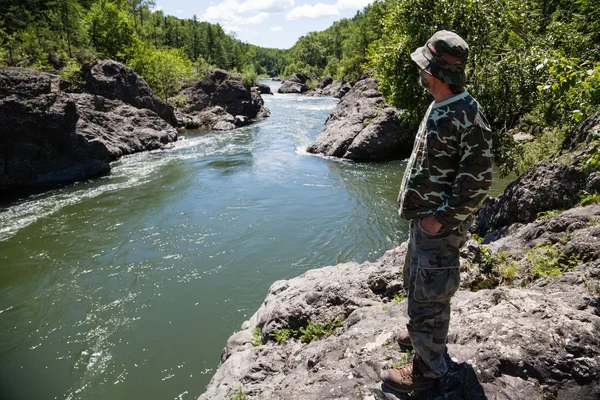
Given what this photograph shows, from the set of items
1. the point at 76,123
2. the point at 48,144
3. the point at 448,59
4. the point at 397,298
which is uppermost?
the point at 448,59

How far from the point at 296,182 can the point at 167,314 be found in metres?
9.32

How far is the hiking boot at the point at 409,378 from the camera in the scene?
2.83m

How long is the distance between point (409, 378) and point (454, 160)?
170 centimetres

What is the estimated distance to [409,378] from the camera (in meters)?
2.87

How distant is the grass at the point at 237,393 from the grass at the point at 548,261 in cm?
356

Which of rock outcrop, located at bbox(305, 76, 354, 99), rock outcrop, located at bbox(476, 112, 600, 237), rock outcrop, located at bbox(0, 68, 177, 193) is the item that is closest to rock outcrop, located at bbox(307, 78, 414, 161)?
rock outcrop, located at bbox(0, 68, 177, 193)

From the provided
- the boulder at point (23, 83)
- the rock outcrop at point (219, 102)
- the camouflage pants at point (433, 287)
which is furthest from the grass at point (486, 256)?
the rock outcrop at point (219, 102)

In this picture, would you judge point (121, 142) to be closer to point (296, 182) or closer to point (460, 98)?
point (296, 182)

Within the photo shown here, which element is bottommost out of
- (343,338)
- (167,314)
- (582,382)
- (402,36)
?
(167,314)

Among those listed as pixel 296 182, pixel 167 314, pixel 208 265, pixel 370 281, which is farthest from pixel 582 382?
pixel 296 182

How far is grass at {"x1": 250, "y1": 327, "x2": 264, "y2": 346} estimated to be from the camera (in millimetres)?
5061

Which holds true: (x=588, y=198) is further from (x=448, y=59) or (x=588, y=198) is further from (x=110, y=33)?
(x=110, y=33)

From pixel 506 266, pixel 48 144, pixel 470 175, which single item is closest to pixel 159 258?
pixel 506 266

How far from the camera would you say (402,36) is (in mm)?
12016
